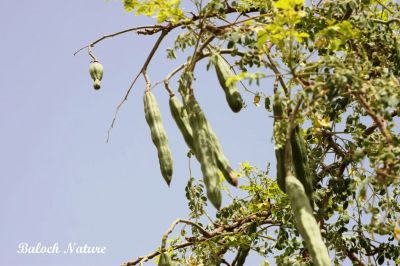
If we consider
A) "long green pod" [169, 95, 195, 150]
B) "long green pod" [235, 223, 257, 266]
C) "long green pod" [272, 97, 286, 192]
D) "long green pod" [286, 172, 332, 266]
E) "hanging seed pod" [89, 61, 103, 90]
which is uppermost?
"hanging seed pod" [89, 61, 103, 90]

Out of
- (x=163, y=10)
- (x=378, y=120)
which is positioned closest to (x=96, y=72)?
(x=163, y=10)

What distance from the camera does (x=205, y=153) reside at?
3318mm

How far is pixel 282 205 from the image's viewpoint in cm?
488

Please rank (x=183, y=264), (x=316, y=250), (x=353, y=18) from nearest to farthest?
(x=316, y=250) < (x=353, y=18) < (x=183, y=264)

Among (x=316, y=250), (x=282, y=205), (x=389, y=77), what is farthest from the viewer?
(x=282, y=205)

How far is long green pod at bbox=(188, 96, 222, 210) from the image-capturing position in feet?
10.6

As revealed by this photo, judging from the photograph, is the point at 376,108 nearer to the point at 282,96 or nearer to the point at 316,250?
the point at 282,96

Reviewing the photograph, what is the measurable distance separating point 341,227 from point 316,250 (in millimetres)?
1751

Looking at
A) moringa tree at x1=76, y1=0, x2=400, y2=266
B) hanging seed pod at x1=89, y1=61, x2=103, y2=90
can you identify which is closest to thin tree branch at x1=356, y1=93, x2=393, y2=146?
moringa tree at x1=76, y1=0, x2=400, y2=266

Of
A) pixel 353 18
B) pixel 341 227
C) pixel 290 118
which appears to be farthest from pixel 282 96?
pixel 341 227

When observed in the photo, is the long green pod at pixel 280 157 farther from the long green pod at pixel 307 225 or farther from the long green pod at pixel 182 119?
the long green pod at pixel 182 119

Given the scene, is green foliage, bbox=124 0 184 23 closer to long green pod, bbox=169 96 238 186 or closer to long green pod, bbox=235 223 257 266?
long green pod, bbox=169 96 238 186


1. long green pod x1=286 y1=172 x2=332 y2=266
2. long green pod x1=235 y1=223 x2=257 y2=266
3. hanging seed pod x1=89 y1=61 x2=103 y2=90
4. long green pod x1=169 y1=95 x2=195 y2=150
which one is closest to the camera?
long green pod x1=286 y1=172 x2=332 y2=266

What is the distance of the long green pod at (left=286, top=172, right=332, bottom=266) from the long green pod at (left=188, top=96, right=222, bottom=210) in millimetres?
297
